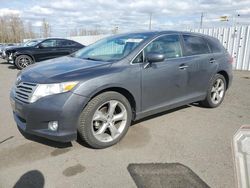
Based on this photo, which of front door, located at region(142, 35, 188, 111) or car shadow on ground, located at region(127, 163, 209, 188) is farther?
front door, located at region(142, 35, 188, 111)

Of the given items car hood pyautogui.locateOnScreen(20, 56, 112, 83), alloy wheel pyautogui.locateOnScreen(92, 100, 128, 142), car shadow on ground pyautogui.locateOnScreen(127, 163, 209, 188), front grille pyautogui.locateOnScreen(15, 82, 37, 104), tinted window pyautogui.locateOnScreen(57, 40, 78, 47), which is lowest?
car shadow on ground pyautogui.locateOnScreen(127, 163, 209, 188)

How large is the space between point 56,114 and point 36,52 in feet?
30.5

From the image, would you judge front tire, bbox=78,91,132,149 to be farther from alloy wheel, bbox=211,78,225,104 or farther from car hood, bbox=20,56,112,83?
alloy wheel, bbox=211,78,225,104

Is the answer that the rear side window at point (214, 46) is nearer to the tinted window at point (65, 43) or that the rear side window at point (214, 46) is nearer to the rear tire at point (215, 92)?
the rear tire at point (215, 92)

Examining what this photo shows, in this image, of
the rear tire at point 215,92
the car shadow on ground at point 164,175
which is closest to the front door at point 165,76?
the rear tire at point 215,92

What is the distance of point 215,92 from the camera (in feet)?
16.4

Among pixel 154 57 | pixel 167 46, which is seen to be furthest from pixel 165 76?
pixel 167 46

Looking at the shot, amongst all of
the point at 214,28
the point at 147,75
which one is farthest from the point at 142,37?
the point at 214,28

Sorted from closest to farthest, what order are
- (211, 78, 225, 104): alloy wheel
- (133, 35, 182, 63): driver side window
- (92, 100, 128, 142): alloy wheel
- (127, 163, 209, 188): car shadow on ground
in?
1. (127, 163, 209, 188): car shadow on ground
2. (92, 100, 128, 142): alloy wheel
3. (133, 35, 182, 63): driver side window
4. (211, 78, 225, 104): alloy wheel

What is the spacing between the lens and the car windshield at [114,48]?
361 centimetres

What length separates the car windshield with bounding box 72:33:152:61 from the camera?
3.61 m

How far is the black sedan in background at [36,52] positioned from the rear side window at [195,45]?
8.60 meters

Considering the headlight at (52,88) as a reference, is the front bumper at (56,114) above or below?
below

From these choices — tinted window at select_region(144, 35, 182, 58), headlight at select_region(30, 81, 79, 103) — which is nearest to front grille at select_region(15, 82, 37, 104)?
headlight at select_region(30, 81, 79, 103)
